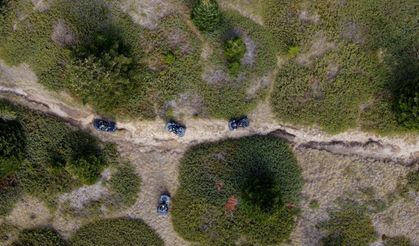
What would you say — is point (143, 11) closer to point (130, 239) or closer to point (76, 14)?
point (76, 14)

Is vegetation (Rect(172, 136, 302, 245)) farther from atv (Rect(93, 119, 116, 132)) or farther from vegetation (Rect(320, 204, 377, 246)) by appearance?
atv (Rect(93, 119, 116, 132))

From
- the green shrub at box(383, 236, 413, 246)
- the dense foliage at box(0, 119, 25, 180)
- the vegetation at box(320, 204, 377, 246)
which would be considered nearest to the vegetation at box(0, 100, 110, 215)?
the dense foliage at box(0, 119, 25, 180)

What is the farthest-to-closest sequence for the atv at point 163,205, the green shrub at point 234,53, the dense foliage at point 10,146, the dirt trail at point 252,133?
the dirt trail at point 252,133, the atv at point 163,205, the green shrub at point 234,53, the dense foliage at point 10,146

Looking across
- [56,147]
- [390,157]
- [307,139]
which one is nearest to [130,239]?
[56,147]

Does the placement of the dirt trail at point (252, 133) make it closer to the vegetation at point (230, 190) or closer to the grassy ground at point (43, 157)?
the vegetation at point (230, 190)

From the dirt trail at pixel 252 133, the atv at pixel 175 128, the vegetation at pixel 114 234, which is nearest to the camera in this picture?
the atv at pixel 175 128

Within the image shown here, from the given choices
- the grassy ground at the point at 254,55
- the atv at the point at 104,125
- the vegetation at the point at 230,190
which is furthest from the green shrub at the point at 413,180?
the atv at the point at 104,125

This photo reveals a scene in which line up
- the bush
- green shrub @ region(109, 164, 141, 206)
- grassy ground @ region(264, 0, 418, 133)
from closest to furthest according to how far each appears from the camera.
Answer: the bush
grassy ground @ region(264, 0, 418, 133)
green shrub @ region(109, 164, 141, 206)
